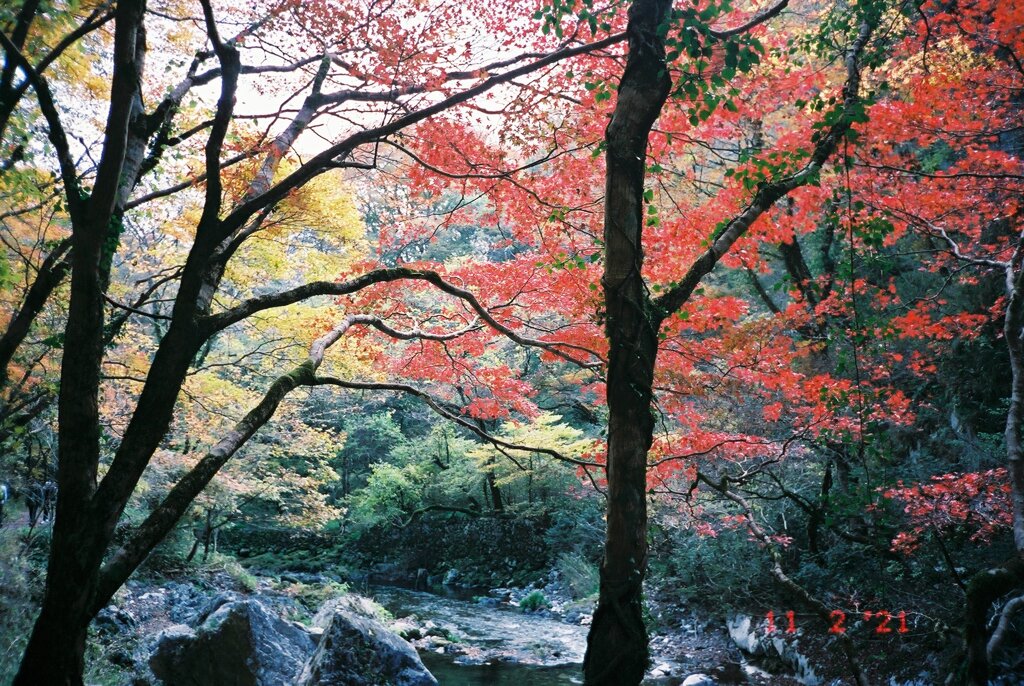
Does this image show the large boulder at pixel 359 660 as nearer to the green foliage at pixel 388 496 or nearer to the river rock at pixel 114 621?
the river rock at pixel 114 621

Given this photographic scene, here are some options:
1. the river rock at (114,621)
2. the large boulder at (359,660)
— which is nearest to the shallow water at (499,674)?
the large boulder at (359,660)

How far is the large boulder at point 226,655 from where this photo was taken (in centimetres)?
618

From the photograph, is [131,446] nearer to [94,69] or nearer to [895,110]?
[94,69]

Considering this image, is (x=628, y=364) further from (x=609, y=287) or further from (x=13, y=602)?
(x=13, y=602)

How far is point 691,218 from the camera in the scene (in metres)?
6.04

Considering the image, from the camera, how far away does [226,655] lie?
6230mm

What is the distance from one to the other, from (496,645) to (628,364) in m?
9.00

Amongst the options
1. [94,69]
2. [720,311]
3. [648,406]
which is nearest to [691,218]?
[720,311]

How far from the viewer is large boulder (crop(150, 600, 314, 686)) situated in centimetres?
618

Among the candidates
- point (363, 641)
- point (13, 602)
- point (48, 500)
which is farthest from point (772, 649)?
point (48, 500)

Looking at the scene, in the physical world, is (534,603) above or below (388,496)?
below

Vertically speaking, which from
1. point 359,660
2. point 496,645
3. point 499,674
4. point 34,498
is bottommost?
point 499,674

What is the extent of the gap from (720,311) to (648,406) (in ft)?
10.1

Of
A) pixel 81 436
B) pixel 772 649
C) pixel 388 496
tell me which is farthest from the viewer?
pixel 388 496
